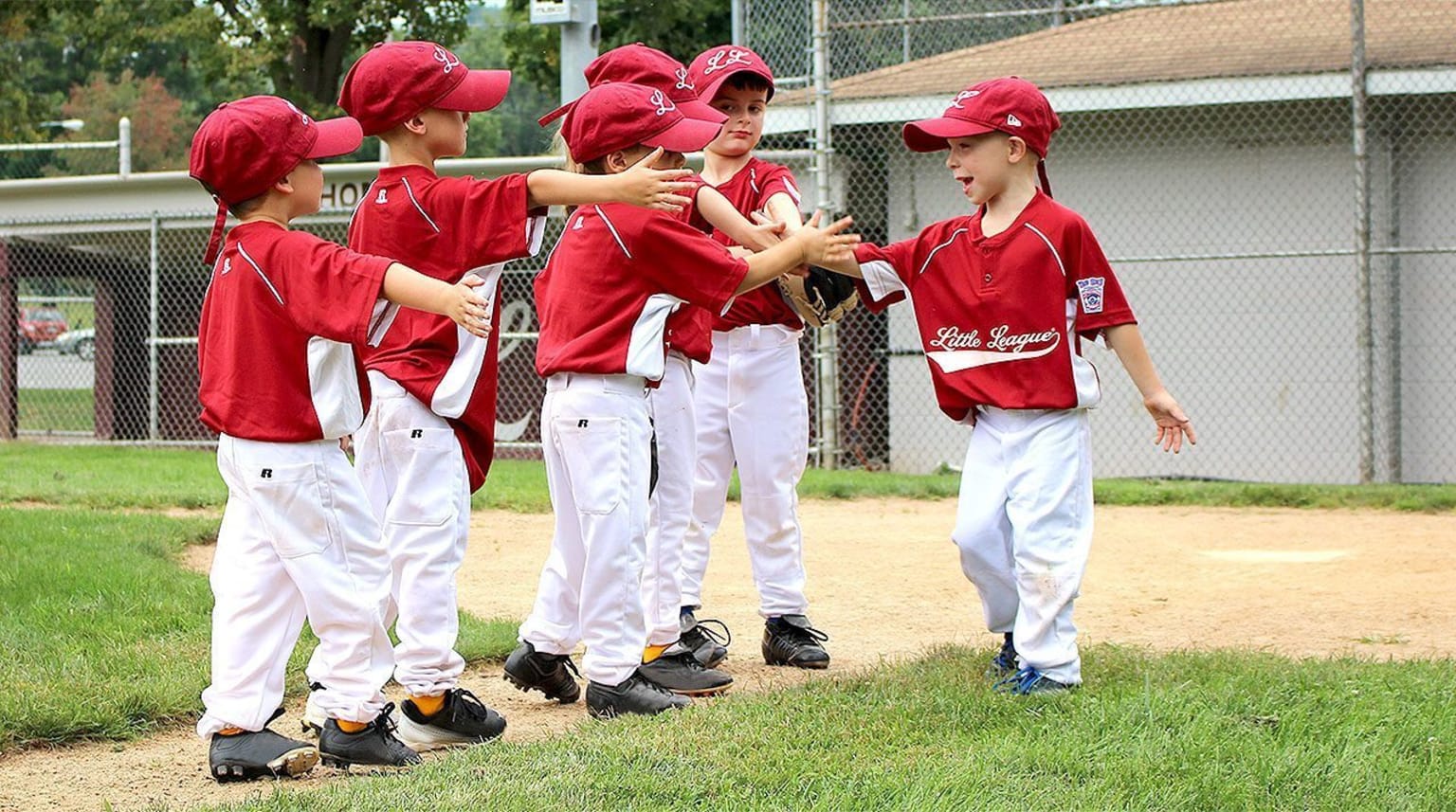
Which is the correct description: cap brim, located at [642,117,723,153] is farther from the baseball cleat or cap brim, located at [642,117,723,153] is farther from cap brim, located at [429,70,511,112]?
the baseball cleat

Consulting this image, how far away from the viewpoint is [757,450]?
531cm

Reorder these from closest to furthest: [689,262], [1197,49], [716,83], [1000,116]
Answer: [689,262] → [1000,116] → [716,83] → [1197,49]

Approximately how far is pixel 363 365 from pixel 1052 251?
1.86m

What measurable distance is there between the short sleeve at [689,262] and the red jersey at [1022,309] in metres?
0.64

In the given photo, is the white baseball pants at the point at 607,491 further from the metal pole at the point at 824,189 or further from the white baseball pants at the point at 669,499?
the metal pole at the point at 824,189

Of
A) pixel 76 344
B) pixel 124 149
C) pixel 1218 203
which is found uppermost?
pixel 124 149

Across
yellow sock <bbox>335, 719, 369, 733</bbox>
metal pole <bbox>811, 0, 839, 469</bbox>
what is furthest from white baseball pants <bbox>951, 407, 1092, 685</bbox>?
metal pole <bbox>811, 0, 839, 469</bbox>

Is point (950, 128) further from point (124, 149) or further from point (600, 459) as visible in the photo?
point (124, 149)

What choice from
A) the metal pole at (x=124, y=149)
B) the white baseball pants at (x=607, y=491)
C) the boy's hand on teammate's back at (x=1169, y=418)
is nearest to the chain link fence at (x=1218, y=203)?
the metal pole at (x=124, y=149)

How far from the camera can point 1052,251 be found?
445 centimetres

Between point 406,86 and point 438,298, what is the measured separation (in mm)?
900

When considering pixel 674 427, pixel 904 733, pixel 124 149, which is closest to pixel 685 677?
pixel 674 427

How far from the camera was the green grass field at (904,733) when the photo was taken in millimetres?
3459

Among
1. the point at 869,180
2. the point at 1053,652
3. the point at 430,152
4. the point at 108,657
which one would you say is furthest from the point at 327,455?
the point at 869,180
